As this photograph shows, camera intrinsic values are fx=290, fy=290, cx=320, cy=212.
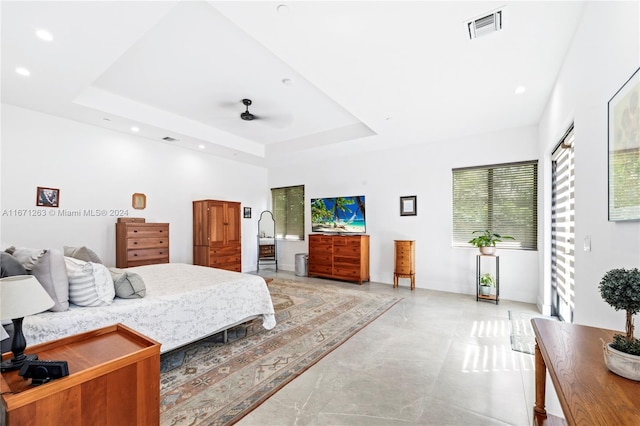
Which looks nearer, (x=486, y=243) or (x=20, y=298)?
(x=20, y=298)

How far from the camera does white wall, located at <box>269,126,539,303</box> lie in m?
4.62

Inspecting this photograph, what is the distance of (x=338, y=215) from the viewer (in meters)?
6.50

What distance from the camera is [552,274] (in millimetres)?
3891

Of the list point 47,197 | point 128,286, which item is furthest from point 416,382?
point 47,197

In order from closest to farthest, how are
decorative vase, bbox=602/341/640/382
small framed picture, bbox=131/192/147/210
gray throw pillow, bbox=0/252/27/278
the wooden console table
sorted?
the wooden console table < decorative vase, bbox=602/341/640/382 < gray throw pillow, bbox=0/252/27/278 < small framed picture, bbox=131/192/147/210

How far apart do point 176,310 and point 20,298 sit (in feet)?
4.42

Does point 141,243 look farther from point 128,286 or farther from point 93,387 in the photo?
point 93,387

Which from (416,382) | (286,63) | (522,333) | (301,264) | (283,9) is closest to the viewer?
(283,9)

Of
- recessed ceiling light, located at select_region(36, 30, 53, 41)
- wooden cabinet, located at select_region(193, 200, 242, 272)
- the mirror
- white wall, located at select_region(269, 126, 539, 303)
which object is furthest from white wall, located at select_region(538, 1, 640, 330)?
the mirror

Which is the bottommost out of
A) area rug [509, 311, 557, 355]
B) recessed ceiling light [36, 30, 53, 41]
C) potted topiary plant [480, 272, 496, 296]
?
area rug [509, 311, 557, 355]

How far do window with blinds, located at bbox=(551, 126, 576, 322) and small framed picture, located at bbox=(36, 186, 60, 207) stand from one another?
629 centimetres

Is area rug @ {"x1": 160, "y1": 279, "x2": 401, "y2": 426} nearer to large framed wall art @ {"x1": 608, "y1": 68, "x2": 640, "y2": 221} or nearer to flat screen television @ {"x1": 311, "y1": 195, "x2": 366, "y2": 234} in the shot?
flat screen television @ {"x1": 311, "y1": 195, "x2": 366, "y2": 234}

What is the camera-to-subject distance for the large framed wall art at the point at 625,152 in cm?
133

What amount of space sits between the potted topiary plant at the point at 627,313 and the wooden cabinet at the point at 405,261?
170 inches
